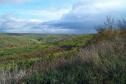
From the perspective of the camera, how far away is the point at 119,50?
402 inches

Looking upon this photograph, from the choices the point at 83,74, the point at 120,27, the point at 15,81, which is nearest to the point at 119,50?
the point at 83,74

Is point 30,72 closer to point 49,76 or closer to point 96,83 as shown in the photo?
point 49,76

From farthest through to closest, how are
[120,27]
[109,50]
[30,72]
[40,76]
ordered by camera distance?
[120,27] → [109,50] → [30,72] → [40,76]

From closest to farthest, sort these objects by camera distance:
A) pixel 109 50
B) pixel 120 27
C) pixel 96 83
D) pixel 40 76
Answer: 1. pixel 96 83
2. pixel 40 76
3. pixel 109 50
4. pixel 120 27

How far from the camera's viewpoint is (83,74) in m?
8.84

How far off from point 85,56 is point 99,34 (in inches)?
714

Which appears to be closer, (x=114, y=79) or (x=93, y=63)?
(x=114, y=79)

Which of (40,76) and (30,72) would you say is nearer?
(40,76)

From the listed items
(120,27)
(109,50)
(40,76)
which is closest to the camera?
(40,76)

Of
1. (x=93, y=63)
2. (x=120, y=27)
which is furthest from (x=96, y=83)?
(x=120, y=27)

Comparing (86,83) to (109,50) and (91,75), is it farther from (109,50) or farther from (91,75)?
(109,50)

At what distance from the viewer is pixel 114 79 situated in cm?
823

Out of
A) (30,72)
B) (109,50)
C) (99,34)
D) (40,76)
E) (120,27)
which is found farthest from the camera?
(99,34)

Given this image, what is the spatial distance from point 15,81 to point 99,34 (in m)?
19.6
